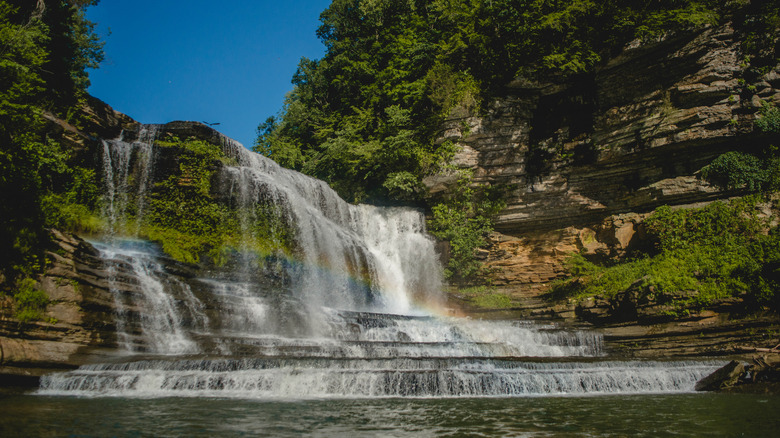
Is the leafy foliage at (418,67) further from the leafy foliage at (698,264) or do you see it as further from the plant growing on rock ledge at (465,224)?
the leafy foliage at (698,264)

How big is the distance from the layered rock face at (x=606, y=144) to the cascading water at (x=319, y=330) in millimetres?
4630

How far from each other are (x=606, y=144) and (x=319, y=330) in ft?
47.1

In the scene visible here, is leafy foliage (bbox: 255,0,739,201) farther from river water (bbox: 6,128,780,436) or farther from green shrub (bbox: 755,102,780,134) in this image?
river water (bbox: 6,128,780,436)

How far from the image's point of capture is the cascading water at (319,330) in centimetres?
830

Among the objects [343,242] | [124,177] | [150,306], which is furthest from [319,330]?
[124,177]

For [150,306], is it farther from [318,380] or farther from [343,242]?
[343,242]

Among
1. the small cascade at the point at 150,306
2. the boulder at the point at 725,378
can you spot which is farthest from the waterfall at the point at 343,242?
the boulder at the point at 725,378

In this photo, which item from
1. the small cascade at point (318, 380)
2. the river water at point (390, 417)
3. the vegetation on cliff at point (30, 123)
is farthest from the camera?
the vegetation on cliff at point (30, 123)

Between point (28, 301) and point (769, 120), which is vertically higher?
point (769, 120)

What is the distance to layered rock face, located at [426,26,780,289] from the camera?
1702cm

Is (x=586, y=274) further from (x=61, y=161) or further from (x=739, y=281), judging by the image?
(x=61, y=161)

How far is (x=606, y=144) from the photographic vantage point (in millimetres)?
19219

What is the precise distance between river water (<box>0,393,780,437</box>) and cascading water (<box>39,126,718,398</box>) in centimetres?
96

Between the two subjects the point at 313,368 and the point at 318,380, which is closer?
the point at 318,380
